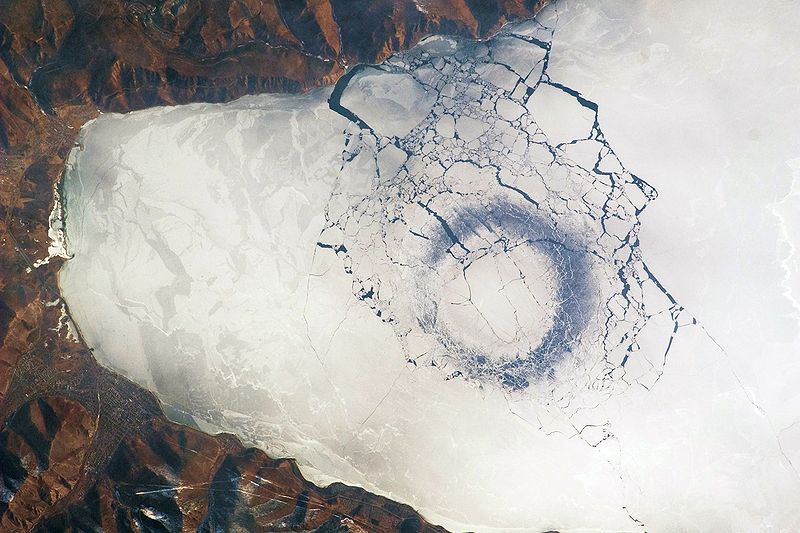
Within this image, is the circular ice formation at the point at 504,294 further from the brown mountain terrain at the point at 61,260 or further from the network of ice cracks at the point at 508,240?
the brown mountain terrain at the point at 61,260

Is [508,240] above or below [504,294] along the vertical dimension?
above

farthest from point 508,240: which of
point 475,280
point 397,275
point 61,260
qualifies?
point 61,260

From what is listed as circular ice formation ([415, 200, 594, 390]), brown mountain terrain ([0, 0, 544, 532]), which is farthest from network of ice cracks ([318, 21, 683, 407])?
brown mountain terrain ([0, 0, 544, 532])

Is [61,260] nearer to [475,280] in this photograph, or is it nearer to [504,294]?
[475,280]

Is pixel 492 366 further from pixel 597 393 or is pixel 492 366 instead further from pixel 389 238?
pixel 389 238

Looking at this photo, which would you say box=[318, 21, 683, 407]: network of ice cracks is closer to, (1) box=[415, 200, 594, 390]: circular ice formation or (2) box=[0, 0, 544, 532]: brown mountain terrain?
(1) box=[415, 200, 594, 390]: circular ice formation

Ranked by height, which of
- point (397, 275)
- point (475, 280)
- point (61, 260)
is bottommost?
point (61, 260)

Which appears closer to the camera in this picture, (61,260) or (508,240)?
(508,240)
